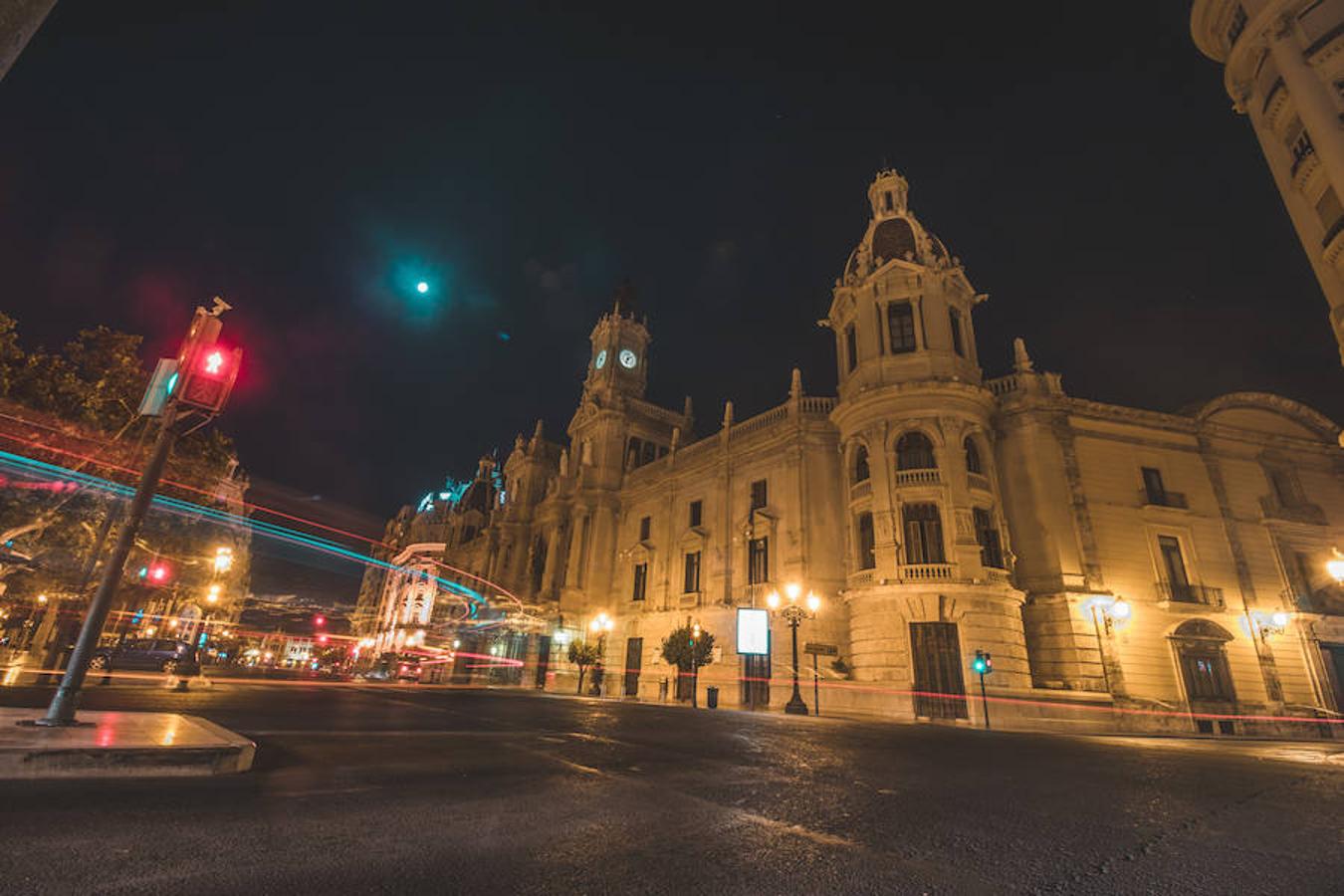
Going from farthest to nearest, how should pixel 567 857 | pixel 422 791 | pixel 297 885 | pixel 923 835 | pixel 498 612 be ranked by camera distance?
pixel 498 612 < pixel 422 791 < pixel 923 835 < pixel 567 857 < pixel 297 885

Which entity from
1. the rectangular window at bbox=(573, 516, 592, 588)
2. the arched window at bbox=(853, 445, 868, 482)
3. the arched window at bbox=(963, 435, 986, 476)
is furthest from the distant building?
the rectangular window at bbox=(573, 516, 592, 588)

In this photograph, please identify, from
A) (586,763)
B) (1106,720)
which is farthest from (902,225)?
(586,763)

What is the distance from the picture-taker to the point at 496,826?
138 inches

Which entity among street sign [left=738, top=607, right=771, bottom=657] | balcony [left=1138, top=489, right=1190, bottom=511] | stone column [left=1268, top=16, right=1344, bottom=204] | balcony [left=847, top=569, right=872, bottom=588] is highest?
stone column [left=1268, top=16, right=1344, bottom=204]

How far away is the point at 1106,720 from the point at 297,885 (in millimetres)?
24346

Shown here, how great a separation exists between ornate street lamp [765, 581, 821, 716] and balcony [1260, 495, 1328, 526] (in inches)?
813

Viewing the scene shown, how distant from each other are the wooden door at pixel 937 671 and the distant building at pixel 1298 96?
548 inches

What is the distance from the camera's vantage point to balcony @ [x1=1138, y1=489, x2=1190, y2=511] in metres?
25.4

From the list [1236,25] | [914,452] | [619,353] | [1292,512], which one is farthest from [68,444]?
[1292,512]

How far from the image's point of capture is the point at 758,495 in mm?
31078

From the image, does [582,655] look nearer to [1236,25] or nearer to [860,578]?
[860,578]

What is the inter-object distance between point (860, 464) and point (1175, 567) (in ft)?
45.3

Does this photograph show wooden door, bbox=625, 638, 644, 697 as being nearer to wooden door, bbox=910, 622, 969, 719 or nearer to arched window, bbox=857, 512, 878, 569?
arched window, bbox=857, 512, 878, 569

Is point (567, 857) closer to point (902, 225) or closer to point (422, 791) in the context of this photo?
point (422, 791)
